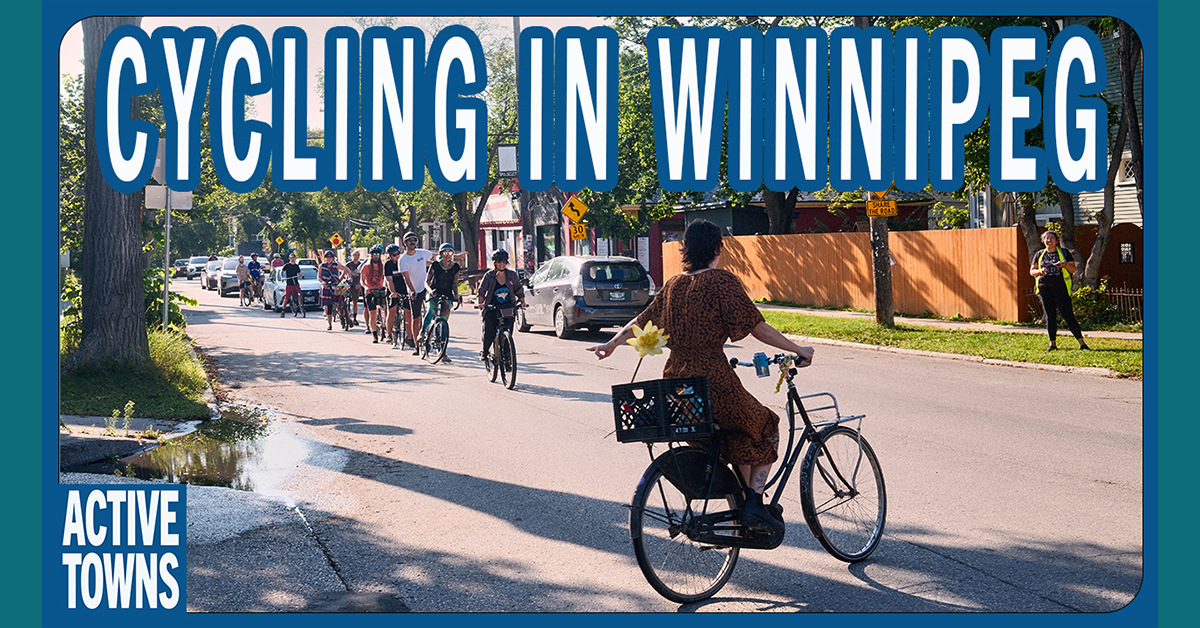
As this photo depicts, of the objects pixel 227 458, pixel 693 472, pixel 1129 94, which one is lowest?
pixel 227 458

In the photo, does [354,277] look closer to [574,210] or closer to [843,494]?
[574,210]

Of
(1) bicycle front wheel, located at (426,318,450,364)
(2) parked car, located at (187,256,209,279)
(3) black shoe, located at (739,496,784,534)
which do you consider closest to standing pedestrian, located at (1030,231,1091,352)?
(1) bicycle front wheel, located at (426,318,450,364)

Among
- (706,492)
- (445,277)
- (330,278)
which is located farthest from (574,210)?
(706,492)

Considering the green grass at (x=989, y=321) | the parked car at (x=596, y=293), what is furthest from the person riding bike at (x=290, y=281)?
the green grass at (x=989, y=321)

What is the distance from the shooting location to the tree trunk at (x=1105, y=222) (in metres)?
19.0

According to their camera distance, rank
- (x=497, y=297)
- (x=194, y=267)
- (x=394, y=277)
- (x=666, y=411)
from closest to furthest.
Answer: (x=666, y=411)
(x=497, y=297)
(x=394, y=277)
(x=194, y=267)

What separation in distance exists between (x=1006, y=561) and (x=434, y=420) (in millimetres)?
6154

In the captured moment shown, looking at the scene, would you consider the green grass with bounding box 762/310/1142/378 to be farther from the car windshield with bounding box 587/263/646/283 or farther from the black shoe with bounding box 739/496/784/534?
the black shoe with bounding box 739/496/784/534

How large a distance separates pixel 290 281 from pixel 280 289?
3335mm

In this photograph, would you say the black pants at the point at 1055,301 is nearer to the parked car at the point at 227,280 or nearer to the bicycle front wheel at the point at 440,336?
the bicycle front wheel at the point at 440,336

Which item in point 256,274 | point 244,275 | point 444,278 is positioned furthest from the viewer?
point 244,275

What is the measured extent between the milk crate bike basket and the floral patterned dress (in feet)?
0.52

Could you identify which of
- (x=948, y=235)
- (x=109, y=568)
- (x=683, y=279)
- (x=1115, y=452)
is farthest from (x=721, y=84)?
(x=948, y=235)

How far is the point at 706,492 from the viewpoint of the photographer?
5160 millimetres
